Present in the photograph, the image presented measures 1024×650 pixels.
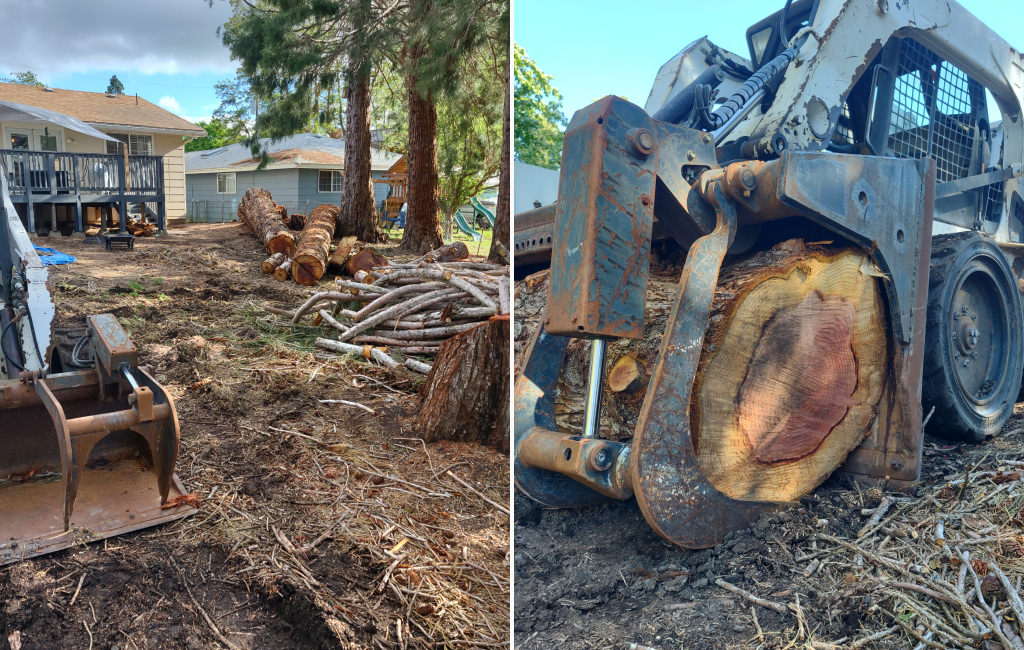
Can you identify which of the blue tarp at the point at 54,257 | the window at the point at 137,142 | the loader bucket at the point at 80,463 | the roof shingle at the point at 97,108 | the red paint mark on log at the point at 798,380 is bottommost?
the blue tarp at the point at 54,257

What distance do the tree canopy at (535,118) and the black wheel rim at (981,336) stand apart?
1998 cm

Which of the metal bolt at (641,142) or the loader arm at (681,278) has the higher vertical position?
the metal bolt at (641,142)

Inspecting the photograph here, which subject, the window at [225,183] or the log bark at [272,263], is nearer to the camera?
the log bark at [272,263]

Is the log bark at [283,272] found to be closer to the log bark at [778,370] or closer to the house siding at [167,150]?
the log bark at [778,370]

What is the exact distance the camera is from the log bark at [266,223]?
13.5 m

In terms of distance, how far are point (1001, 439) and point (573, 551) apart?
2.76 m

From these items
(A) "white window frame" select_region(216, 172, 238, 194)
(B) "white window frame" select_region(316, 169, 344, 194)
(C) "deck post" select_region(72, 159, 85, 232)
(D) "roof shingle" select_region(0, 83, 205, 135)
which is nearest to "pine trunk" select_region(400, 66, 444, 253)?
(C) "deck post" select_region(72, 159, 85, 232)

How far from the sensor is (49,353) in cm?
389

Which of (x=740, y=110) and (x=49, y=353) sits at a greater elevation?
(x=740, y=110)

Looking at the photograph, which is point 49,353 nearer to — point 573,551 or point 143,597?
point 143,597

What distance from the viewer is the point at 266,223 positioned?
1575 cm

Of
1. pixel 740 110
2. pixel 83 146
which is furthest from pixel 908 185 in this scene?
pixel 83 146

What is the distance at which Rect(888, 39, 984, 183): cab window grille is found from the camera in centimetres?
425

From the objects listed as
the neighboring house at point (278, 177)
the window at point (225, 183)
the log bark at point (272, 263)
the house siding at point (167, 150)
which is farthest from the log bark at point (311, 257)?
the window at point (225, 183)
